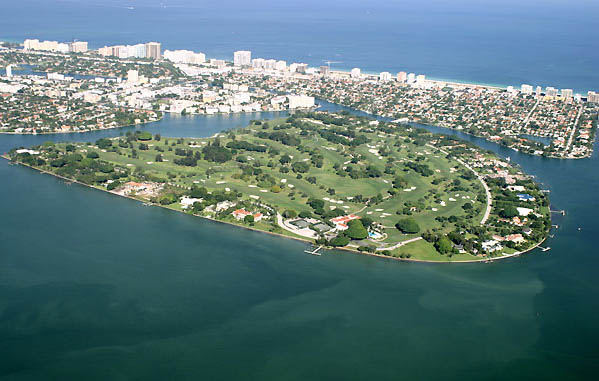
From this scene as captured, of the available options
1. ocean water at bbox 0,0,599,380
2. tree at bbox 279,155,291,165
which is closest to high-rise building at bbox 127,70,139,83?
tree at bbox 279,155,291,165

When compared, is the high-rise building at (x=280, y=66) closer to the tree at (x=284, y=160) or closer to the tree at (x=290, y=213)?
the tree at (x=284, y=160)

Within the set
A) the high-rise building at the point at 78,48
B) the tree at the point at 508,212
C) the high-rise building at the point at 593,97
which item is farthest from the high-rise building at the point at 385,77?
the tree at the point at 508,212

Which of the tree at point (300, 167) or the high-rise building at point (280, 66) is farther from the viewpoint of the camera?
the high-rise building at point (280, 66)

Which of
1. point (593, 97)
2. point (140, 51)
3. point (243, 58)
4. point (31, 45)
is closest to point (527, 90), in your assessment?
point (593, 97)

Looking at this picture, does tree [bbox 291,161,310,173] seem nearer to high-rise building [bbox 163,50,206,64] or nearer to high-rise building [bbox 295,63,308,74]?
high-rise building [bbox 295,63,308,74]

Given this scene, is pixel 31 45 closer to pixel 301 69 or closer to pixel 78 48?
pixel 78 48

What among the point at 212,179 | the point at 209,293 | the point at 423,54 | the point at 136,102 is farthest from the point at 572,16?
the point at 209,293

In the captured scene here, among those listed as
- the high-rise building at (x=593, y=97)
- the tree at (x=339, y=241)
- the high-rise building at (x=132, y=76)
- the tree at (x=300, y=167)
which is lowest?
the tree at (x=339, y=241)
